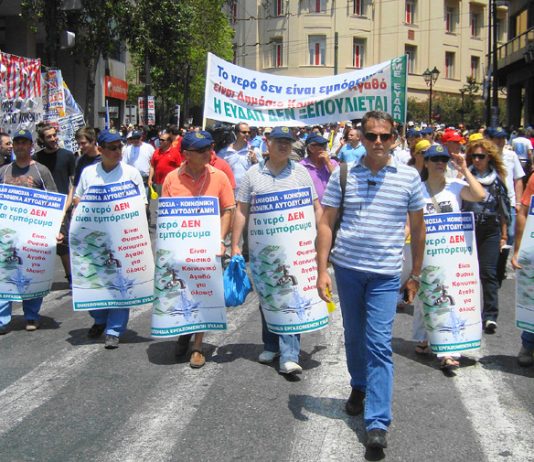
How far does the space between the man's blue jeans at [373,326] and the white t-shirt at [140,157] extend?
10.0 m

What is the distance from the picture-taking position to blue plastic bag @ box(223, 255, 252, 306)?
6156mm

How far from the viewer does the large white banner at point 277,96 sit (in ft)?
34.0

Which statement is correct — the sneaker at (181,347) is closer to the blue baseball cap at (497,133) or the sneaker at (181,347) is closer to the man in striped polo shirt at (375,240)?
the man in striped polo shirt at (375,240)

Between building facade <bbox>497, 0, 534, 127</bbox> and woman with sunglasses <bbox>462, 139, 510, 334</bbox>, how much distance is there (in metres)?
28.0

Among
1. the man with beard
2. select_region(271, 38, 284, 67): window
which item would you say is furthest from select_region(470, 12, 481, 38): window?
the man with beard

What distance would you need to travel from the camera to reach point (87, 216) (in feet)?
22.3

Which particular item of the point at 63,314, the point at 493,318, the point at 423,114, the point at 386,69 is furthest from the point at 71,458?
the point at 423,114

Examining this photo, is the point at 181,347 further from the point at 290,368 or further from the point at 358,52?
the point at 358,52

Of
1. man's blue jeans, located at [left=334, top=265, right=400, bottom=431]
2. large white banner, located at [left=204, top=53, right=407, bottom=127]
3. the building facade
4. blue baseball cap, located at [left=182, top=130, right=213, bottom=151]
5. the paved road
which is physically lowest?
the paved road

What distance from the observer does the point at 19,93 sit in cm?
1242

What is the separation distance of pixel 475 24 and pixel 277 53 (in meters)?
18.2

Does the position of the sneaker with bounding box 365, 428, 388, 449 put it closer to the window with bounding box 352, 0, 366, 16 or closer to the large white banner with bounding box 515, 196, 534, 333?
the large white banner with bounding box 515, 196, 534, 333

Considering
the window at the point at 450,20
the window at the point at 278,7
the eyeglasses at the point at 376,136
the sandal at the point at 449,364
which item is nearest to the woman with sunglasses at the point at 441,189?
the sandal at the point at 449,364

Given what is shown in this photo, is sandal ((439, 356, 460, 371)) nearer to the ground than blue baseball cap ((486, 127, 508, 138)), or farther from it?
nearer to the ground
